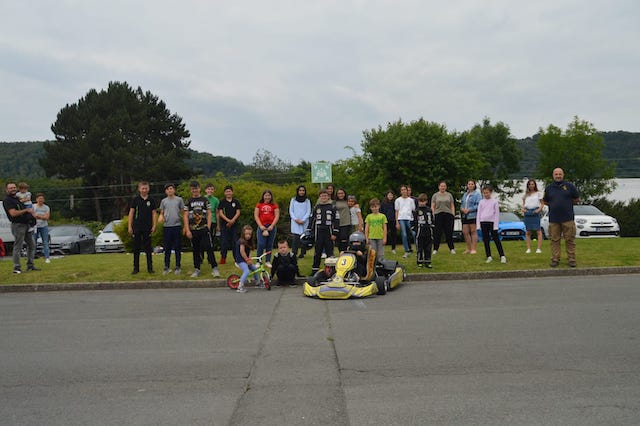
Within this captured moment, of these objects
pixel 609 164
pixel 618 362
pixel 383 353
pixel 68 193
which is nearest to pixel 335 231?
pixel 383 353

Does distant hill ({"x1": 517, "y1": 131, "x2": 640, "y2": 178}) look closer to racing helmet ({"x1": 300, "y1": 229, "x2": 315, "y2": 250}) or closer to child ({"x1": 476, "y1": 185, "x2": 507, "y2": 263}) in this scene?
child ({"x1": 476, "y1": 185, "x2": 507, "y2": 263})

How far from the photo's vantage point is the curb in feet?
40.4

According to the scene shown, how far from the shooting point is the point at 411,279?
1250cm

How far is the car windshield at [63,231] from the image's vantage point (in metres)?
23.5

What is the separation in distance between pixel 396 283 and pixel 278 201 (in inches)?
525

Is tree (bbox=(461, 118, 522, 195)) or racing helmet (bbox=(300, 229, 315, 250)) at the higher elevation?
tree (bbox=(461, 118, 522, 195))

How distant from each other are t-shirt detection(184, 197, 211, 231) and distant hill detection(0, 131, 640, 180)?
1617 inches

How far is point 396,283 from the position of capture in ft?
37.1

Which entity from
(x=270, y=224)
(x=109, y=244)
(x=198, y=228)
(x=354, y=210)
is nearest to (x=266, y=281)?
(x=270, y=224)

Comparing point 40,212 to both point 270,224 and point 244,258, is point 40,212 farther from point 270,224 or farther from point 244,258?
point 244,258

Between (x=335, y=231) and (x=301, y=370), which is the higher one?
(x=335, y=231)

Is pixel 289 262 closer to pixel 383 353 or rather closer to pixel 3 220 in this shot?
pixel 383 353

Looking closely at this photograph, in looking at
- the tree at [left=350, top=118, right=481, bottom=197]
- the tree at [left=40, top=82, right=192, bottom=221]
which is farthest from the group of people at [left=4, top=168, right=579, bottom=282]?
the tree at [left=40, top=82, right=192, bottom=221]

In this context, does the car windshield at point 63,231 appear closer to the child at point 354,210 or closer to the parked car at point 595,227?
the child at point 354,210
